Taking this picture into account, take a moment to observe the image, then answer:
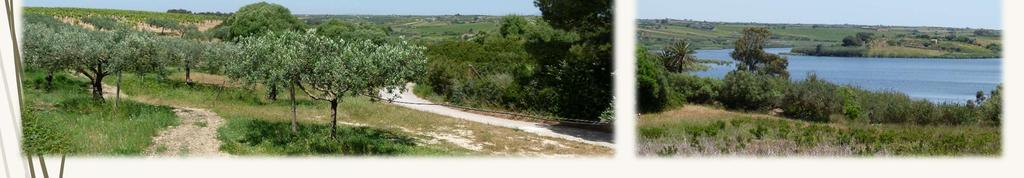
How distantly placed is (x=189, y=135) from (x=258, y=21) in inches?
25.5

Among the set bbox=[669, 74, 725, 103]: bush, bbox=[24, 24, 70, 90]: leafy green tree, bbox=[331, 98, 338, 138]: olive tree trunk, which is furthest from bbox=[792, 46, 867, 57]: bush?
bbox=[24, 24, 70, 90]: leafy green tree

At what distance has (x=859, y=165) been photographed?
4.18 meters

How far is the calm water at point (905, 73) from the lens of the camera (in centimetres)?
415

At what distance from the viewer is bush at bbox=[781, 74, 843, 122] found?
414 cm

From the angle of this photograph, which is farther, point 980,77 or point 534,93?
point 534,93

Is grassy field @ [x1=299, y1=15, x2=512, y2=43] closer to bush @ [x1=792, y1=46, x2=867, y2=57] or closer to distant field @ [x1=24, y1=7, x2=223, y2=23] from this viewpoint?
distant field @ [x1=24, y1=7, x2=223, y2=23]

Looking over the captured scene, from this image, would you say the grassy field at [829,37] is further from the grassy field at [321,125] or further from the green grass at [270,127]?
the green grass at [270,127]

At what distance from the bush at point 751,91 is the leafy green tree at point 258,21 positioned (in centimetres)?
211

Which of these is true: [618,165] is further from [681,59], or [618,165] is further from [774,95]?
[774,95]

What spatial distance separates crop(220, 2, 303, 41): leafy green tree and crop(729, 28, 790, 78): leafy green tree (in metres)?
2.14

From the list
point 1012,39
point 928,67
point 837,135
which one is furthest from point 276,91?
point 1012,39

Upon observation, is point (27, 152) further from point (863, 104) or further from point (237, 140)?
point (863, 104)

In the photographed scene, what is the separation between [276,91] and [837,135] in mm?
2754

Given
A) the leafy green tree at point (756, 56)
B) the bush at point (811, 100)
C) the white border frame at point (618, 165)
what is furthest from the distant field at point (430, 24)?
the bush at point (811, 100)
